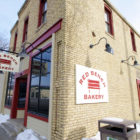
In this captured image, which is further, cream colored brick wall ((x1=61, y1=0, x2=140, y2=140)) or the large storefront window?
the large storefront window

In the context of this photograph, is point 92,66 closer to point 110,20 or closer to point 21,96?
point 110,20

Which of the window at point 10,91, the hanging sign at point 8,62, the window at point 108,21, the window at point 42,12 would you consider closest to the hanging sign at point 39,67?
the hanging sign at point 8,62

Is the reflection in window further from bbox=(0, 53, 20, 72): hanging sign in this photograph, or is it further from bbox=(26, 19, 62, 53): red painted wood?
bbox=(26, 19, 62, 53): red painted wood

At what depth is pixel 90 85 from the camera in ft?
16.1

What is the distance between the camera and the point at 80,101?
4.35m

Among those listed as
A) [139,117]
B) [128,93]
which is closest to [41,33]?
[128,93]

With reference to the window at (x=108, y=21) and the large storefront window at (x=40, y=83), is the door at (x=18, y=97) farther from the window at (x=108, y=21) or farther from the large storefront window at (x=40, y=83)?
the window at (x=108, y=21)

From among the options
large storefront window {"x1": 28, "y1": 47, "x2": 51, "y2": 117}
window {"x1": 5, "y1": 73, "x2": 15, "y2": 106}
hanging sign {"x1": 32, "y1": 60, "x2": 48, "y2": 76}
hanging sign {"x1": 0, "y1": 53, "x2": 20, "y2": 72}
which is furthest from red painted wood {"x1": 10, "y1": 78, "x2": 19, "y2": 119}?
hanging sign {"x1": 32, "y1": 60, "x2": 48, "y2": 76}

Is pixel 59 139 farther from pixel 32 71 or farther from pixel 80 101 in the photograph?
pixel 32 71

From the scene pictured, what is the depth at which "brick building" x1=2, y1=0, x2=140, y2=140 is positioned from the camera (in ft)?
13.7

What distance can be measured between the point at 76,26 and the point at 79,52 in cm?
118

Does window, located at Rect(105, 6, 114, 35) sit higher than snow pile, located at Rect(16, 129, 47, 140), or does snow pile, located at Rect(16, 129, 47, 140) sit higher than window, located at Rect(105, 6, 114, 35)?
window, located at Rect(105, 6, 114, 35)

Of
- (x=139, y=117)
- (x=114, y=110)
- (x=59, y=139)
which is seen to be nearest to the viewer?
(x=59, y=139)

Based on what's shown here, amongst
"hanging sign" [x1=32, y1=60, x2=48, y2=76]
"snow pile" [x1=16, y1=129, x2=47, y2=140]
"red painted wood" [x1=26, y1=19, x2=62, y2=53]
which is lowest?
"snow pile" [x1=16, y1=129, x2=47, y2=140]
